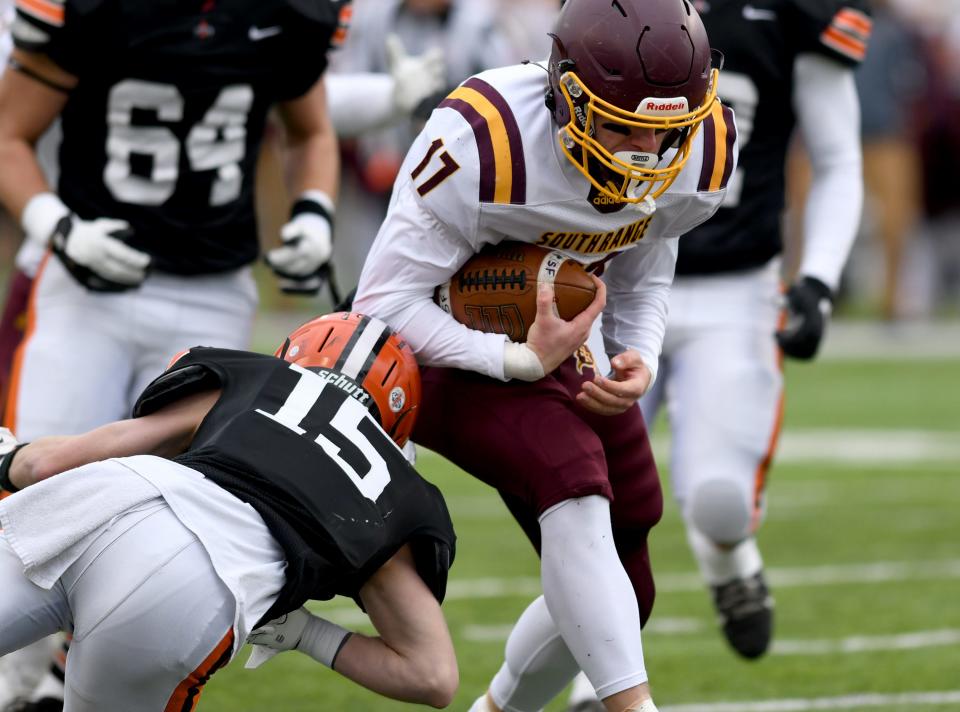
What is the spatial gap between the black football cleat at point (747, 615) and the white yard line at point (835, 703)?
0.20 metres

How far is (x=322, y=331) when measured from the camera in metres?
2.94

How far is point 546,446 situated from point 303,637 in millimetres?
516

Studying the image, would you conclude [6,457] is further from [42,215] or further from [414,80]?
[414,80]

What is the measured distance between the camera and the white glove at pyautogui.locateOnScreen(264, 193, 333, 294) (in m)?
3.98

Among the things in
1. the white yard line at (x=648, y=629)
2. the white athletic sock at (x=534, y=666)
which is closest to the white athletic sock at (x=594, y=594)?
the white athletic sock at (x=534, y=666)

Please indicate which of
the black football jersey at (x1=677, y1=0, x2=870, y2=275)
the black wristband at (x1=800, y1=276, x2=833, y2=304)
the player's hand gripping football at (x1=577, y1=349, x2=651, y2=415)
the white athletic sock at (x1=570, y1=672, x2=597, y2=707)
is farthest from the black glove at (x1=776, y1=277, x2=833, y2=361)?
the player's hand gripping football at (x1=577, y1=349, x2=651, y2=415)

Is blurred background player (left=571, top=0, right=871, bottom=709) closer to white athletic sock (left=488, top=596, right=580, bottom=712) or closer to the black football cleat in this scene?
the black football cleat

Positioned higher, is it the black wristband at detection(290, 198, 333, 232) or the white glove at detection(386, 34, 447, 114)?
the white glove at detection(386, 34, 447, 114)

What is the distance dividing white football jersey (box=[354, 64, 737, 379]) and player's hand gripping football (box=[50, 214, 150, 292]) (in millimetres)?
762

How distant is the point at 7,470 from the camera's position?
9.18 feet

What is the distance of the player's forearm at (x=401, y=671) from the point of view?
111 inches

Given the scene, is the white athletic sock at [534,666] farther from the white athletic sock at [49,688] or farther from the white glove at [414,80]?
the white glove at [414,80]

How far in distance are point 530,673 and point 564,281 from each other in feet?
2.48

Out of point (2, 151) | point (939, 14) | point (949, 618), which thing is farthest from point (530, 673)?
point (939, 14)
